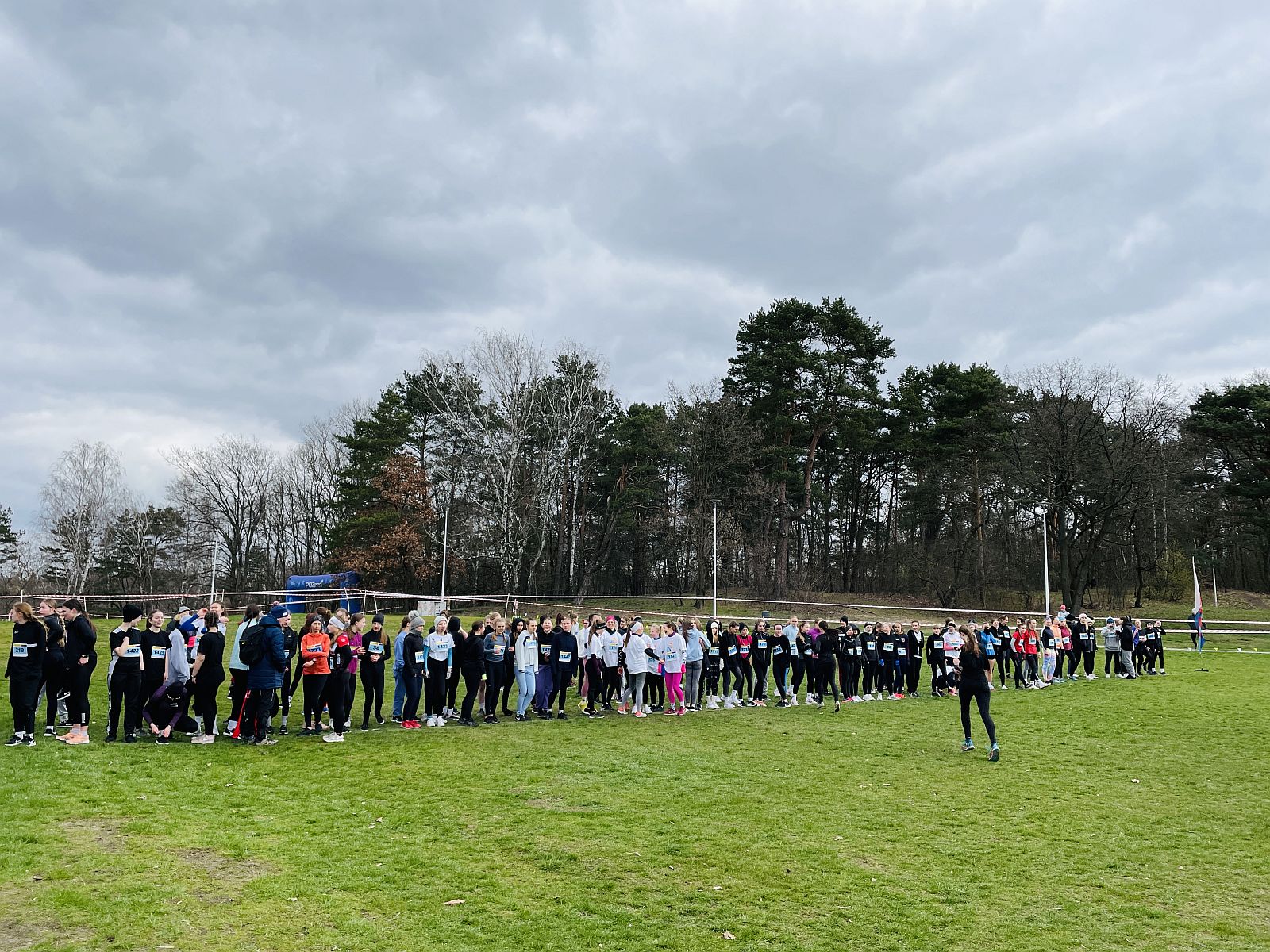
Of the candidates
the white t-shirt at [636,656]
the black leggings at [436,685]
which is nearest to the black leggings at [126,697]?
the black leggings at [436,685]

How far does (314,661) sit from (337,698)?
2.39 ft

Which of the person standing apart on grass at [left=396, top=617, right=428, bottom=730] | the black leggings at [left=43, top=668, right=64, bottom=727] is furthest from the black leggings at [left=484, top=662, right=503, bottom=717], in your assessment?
the black leggings at [left=43, top=668, right=64, bottom=727]

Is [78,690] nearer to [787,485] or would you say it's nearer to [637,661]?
[637,661]

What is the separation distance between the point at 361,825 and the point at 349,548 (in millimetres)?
48228

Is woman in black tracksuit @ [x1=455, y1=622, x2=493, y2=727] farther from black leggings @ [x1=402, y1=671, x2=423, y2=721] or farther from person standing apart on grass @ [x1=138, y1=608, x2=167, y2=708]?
person standing apart on grass @ [x1=138, y1=608, x2=167, y2=708]

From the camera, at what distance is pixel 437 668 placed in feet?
44.7

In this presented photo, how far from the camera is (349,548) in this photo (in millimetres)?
53500

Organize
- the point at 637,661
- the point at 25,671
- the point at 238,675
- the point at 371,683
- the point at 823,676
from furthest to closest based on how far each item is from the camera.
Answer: the point at 823,676 → the point at 637,661 → the point at 371,683 → the point at 238,675 → the point at 25,671

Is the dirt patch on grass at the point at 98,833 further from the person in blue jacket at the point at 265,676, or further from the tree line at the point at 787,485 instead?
the tree line at the point at 787,485

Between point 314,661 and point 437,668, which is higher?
point 314,661

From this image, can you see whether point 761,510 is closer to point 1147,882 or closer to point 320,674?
point 320,674

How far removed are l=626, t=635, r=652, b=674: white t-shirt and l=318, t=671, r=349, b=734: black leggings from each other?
17.2 ft

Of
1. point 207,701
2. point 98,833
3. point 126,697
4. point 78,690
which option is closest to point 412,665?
point 207,701

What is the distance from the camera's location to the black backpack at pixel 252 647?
11.1 meters
